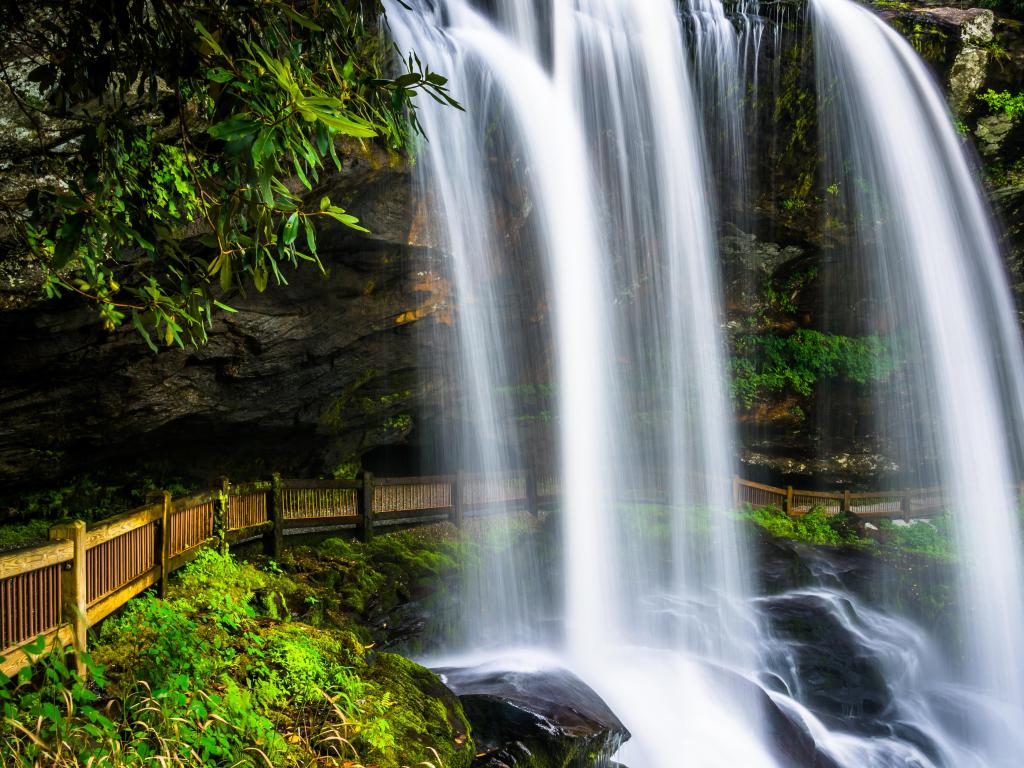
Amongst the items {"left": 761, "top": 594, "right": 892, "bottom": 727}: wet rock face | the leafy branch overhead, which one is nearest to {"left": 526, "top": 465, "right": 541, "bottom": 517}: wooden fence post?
{"left": 761, "top": 594, "right": 892, "bottom": 727}: wet rock face

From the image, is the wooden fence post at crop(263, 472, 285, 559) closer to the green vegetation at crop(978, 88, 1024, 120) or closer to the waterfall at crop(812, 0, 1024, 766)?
the waterfall at crop(812, 0, 1024, 766)

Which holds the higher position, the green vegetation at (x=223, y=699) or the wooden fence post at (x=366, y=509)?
the wooden fence post at (x=366, y=509)

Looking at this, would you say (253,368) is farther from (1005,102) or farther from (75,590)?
(1005,102)

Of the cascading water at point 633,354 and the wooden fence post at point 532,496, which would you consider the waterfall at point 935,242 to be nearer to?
the cascading water at point 633,354

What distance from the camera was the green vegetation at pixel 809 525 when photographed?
1561 cm

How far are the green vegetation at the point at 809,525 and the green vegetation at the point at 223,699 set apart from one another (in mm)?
11431

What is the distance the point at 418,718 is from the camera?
18.3 feet

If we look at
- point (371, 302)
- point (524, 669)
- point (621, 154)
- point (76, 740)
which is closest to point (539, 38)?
point (621, 154)

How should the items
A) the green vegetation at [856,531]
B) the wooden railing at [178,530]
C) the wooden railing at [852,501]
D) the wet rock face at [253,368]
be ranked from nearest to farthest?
the wooden railing at [178,530] < the wet rock face at [253,368] < the green vegetation at [856,531] < the wooden railing at [852,501]

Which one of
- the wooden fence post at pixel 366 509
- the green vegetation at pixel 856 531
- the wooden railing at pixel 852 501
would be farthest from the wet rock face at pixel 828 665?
the wooden fence post at pixel 366 509

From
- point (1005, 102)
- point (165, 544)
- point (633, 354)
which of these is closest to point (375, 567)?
point (165, 544)

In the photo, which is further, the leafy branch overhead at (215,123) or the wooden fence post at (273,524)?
the wooden fence post at (273,524)

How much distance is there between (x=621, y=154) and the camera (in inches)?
494

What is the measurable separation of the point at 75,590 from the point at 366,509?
20.7ft
